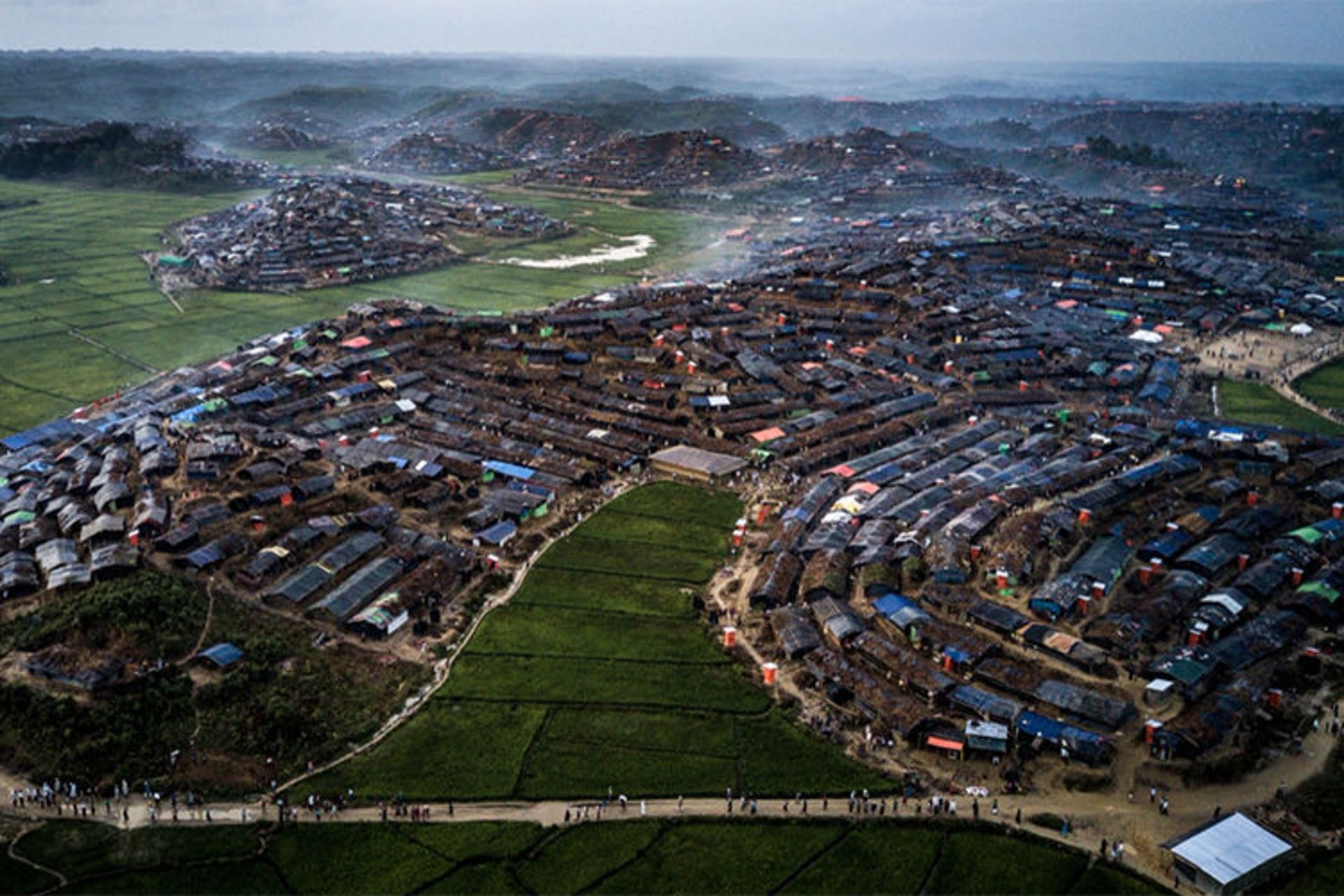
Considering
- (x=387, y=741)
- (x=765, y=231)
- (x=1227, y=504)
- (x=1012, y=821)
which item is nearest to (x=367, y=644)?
(x=387, y=741)

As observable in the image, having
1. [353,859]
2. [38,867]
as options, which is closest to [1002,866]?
[353,859]

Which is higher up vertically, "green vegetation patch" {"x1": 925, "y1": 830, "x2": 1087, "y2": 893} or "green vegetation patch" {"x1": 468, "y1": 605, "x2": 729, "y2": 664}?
"green vegetation patch" {"x1": 925, "y1": 830, "x2": 1087, "y2": 893}

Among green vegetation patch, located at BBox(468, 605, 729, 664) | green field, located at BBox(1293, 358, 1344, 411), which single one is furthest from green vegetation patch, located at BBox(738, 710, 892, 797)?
green field, located at BBox(1293, 358, 1344, 411)

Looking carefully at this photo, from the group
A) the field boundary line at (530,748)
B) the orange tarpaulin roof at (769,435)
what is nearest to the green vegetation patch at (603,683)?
the field boundary line at (530,748)

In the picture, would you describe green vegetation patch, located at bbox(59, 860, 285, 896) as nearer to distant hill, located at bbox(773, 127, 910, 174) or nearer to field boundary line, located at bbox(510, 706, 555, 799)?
field boundary line, located at bbox(510, 706, 555, 799)

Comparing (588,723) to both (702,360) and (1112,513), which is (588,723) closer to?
(1112,513)

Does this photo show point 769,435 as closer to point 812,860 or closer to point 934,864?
point 812,860
